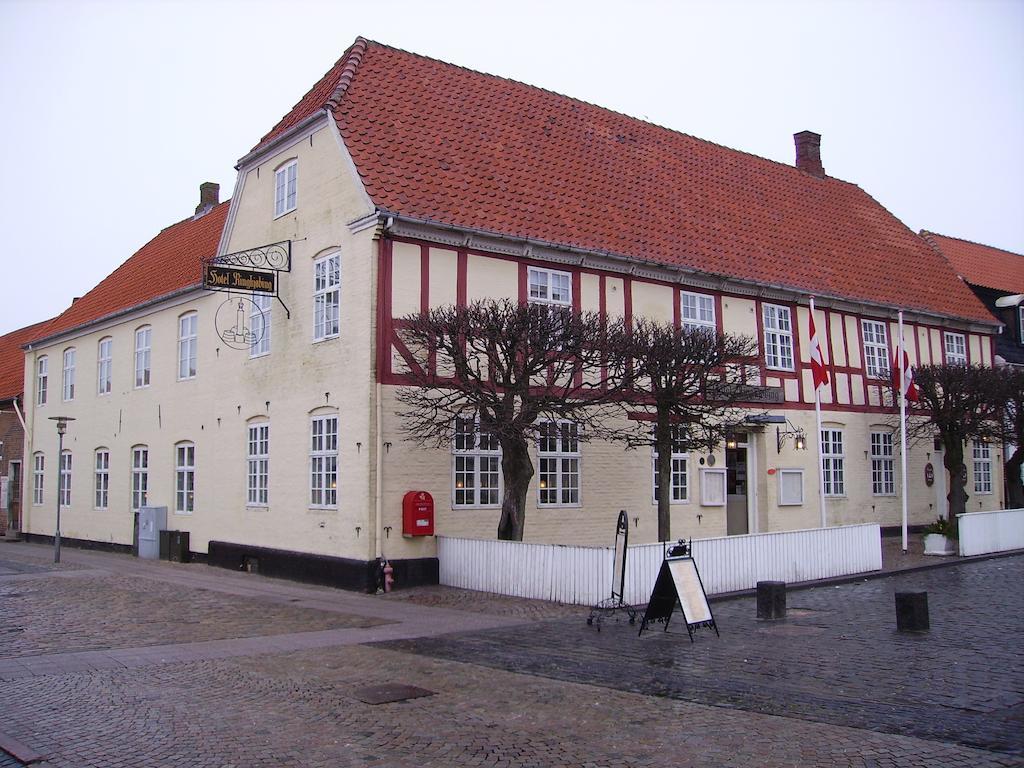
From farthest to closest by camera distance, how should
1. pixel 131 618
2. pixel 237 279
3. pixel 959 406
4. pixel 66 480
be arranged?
pixel 66 480
pixel 959 406
pixel 237 279
pixel 131 618

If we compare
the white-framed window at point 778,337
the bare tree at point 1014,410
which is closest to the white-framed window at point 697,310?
the white-framed window at point 778,337

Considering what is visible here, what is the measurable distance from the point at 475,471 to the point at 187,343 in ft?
32.7

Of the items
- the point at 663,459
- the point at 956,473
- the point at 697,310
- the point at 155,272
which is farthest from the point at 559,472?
the point at 155,272

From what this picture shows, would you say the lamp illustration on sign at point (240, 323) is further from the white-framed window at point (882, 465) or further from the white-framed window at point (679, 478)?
the white-framed window at point (882, 465)

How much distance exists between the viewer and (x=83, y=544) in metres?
27.5

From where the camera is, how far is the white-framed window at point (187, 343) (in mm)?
23328

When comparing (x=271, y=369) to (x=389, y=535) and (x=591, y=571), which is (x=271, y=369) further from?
(x=591, y=571)

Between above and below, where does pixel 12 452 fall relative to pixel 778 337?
below

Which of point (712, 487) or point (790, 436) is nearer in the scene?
point (712, 487)

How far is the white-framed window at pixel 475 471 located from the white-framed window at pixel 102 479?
1382cm

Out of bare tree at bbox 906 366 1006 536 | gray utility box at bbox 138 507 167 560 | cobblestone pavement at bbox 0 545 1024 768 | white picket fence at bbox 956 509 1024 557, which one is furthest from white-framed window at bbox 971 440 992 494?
gray utility box at bbox 138 507 167 560

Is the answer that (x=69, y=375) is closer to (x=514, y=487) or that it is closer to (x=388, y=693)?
(x=514, y=487)

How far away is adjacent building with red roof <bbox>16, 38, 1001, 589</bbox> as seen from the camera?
16922 mm

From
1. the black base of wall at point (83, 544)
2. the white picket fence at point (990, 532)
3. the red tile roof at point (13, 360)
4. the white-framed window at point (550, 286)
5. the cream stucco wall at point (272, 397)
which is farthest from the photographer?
the red tile roof at point (13, 360)
